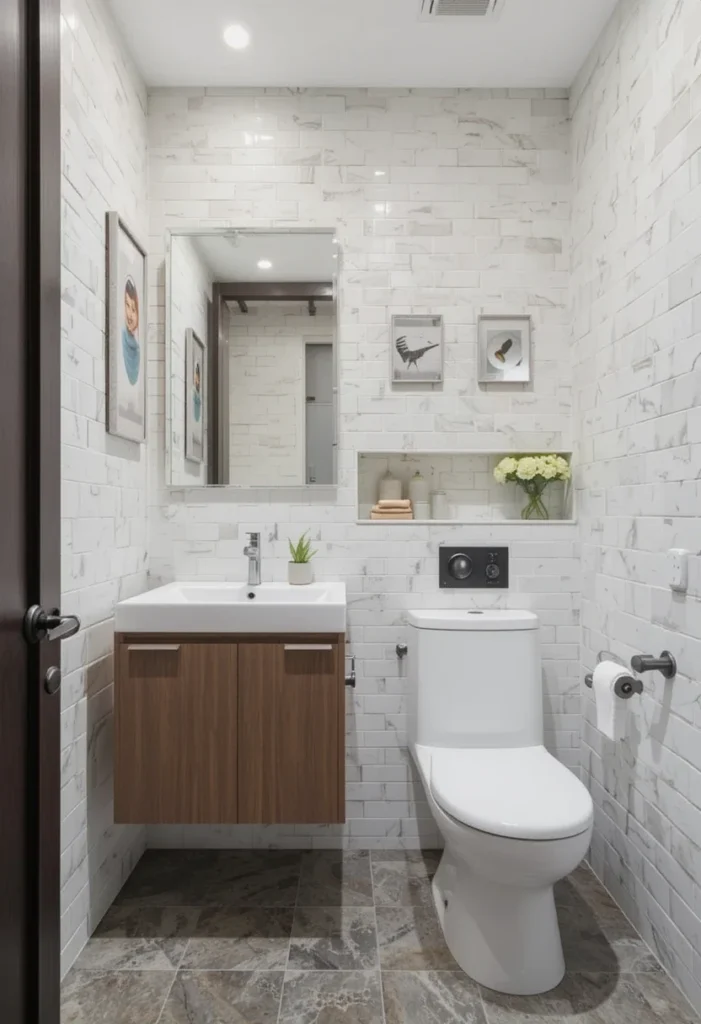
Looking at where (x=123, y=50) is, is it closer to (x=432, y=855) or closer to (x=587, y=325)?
(x=587, y=325)

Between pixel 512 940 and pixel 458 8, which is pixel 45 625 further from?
pixel 458 8

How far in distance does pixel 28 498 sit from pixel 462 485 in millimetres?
1623

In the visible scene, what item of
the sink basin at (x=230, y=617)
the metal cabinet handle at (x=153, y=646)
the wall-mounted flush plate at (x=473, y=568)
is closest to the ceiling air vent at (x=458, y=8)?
the wall-mounted flush plate at (x=473, y=568)

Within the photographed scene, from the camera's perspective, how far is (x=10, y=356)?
0.94 m

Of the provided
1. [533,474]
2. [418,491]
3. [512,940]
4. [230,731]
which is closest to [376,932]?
[512,940]

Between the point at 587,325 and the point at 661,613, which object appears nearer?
the point at 661,613

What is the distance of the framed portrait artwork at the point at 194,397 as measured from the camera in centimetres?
221

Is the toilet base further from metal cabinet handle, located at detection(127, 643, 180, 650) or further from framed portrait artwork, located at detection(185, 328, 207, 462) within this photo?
framed portrait artwork, located at detection(185, 328, 207, 462)

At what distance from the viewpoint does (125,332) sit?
1931 mm

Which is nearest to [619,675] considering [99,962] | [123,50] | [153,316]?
[99,962]

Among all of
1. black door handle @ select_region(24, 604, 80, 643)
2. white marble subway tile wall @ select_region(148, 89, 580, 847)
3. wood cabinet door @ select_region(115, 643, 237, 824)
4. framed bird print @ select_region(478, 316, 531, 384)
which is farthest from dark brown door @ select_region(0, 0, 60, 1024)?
framed bird print @ select_region(478, 316, 531, 384)

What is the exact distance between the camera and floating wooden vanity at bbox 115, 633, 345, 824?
170 centimetres

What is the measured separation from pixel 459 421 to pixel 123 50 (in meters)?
1.63

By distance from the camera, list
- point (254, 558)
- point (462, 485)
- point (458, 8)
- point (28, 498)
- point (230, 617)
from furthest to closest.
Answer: point (462, 485)
point (254, 558)
point (458, 8)
point (230, 617)
point (28, 498)
